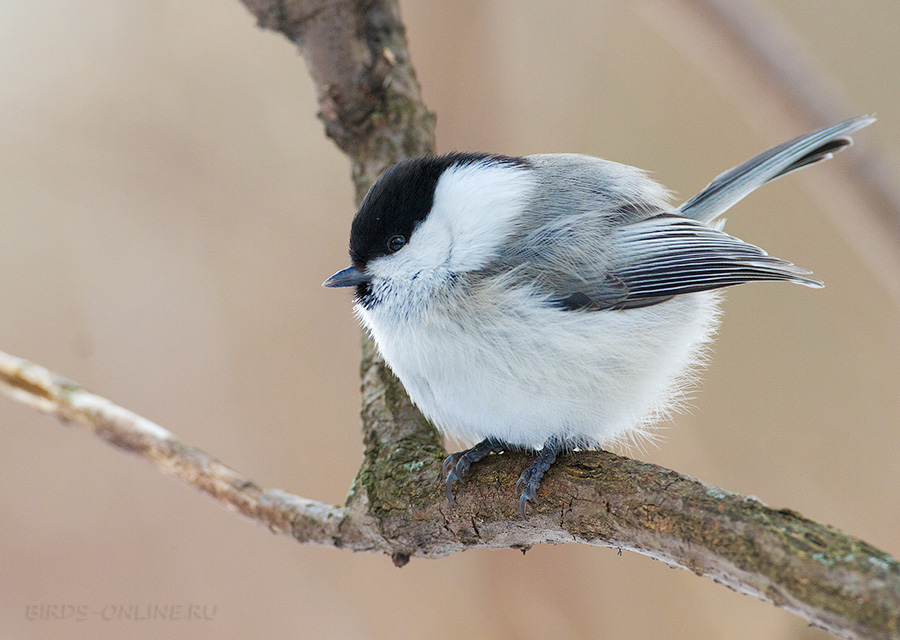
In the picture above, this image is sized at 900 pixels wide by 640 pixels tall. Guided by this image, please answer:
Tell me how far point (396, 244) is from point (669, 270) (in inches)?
17.7

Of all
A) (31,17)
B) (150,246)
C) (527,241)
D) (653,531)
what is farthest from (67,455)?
(653,531)

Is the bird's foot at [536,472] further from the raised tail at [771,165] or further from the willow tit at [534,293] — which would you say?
the raised tail at [771,165]

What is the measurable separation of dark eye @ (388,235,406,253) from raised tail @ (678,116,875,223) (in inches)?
21.5

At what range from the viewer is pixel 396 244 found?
1223 millimetres

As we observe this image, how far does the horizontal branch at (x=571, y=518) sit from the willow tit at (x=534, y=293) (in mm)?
54

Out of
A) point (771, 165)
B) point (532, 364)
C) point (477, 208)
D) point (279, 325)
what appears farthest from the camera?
point (279, 325)

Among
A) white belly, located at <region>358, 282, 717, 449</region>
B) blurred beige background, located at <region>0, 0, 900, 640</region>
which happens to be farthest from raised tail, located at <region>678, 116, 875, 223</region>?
blurred beige background, located at <region>0, 0, 900, 640</region>

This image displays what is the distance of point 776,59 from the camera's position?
1697 millimetres

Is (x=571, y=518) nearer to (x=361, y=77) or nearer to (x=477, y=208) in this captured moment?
(x=477, y=208)

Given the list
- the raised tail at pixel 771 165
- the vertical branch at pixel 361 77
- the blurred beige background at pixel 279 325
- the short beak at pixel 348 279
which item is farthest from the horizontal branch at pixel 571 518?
the blurred beige background at pixel 279 325

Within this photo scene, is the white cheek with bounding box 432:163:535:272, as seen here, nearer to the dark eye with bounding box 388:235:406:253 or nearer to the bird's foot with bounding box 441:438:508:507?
the dark eye with bounding box 388:235:406:253

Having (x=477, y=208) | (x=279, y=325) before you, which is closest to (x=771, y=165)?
(x=477, y=208)

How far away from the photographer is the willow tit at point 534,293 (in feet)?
3.54

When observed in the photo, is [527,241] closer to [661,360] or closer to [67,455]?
[661,360]
